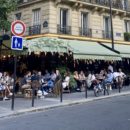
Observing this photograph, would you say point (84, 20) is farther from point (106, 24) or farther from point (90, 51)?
point (90, 51)

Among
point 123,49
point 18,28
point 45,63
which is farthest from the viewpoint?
point 123,49

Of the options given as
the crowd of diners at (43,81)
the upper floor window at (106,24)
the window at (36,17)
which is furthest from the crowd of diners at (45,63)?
the upper floor window at (106,24)

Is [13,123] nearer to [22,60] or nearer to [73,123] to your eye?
[73,123]

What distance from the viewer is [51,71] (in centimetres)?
2058

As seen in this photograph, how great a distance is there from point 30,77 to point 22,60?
188 inches

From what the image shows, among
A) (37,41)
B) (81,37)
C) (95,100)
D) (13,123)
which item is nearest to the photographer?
(13,123)

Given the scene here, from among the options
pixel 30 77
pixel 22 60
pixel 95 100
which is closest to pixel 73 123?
pixel 95 100

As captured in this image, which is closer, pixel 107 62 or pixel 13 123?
pixel 13 123

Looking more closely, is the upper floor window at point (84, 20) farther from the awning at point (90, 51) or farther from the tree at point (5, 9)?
the tree at point (5, 9)

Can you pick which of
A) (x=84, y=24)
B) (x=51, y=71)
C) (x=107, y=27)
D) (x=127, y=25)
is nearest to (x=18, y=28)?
(x=51, y=71)

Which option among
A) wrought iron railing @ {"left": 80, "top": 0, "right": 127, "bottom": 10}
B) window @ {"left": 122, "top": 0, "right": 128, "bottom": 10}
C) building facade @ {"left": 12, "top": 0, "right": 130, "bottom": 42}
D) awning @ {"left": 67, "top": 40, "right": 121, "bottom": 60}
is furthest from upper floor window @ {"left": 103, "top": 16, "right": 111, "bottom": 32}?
awning @ {"left": 67, "top": 40, "right": 121, "bottom": 60}

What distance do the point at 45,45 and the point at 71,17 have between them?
574 centimetres

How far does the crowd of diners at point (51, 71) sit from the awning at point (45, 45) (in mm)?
1277

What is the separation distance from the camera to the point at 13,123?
9.52m
